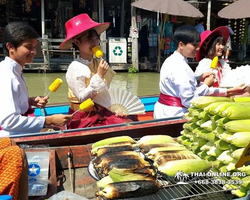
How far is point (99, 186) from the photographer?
1.51 metres

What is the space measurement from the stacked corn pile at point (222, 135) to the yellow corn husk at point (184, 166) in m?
0.09

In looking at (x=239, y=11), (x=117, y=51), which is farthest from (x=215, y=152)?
(x=117, y=51)

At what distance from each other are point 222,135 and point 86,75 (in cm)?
162

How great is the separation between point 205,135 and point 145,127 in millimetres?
728

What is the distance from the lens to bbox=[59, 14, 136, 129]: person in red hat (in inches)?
107

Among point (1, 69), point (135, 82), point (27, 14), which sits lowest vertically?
point (135, 82)

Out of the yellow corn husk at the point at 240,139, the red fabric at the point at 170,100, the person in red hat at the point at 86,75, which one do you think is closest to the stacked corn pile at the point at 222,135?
the yellow corn husk at the point at 240,139

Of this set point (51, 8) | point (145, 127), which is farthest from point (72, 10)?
point (145, 127)

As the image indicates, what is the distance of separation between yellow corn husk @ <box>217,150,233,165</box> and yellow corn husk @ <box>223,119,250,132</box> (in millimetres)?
142

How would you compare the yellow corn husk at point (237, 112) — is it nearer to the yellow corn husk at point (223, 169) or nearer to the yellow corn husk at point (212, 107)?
the yellow corn husk at point (212, 107)

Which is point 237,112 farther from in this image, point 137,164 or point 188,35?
point 188,35

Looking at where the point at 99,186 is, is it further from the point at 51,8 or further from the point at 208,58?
the point at 51,8

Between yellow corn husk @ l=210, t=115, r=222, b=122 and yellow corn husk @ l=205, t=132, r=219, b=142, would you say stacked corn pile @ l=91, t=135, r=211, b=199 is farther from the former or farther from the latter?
yellow corn husk @ l=210, t=115, r=222, b=122

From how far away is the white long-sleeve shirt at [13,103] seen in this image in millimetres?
2074
